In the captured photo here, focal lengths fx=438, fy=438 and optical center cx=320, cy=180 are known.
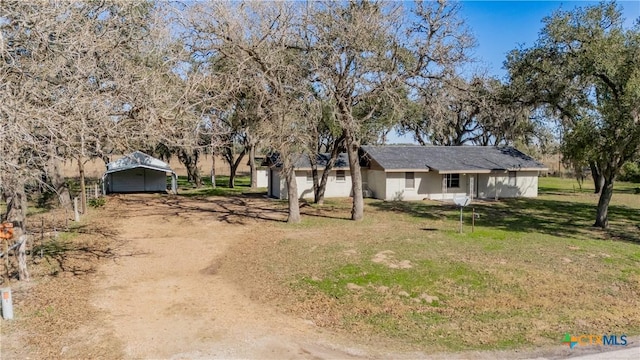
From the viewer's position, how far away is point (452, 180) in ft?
97.2

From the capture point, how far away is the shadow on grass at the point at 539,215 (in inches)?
721

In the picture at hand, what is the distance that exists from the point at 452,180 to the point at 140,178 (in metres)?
23.2

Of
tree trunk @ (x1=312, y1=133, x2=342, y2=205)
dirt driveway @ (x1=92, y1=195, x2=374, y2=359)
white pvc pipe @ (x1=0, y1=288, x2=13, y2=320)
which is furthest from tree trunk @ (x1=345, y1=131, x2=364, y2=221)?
white pvc pipe @ (x1=0, y1=288, x2=13, y2=320)

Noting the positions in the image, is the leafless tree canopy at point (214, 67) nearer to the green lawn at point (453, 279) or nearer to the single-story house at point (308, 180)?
the green lawn at point (453, 279)

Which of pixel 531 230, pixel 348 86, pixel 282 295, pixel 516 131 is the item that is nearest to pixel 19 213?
pixel 282 295

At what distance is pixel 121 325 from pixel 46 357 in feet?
4.92

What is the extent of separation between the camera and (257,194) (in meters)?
32.8

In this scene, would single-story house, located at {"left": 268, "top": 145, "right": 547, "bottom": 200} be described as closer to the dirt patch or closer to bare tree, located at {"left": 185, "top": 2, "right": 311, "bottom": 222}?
bare tree, located at {"left": 185, "top": 2, "right": 311, "bottom": 222}

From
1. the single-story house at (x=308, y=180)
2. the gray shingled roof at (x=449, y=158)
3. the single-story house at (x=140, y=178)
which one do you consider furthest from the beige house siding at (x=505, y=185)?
the single-story house at (x=140, y=178)

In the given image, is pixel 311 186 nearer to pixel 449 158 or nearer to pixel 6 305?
pixel 449 158

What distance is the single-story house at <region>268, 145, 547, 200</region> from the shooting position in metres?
28.6

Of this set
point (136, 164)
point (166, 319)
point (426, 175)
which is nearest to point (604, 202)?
point (426, 175)

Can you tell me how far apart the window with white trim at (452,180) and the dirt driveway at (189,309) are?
632 inches

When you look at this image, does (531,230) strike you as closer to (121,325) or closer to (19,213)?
(121,325)
